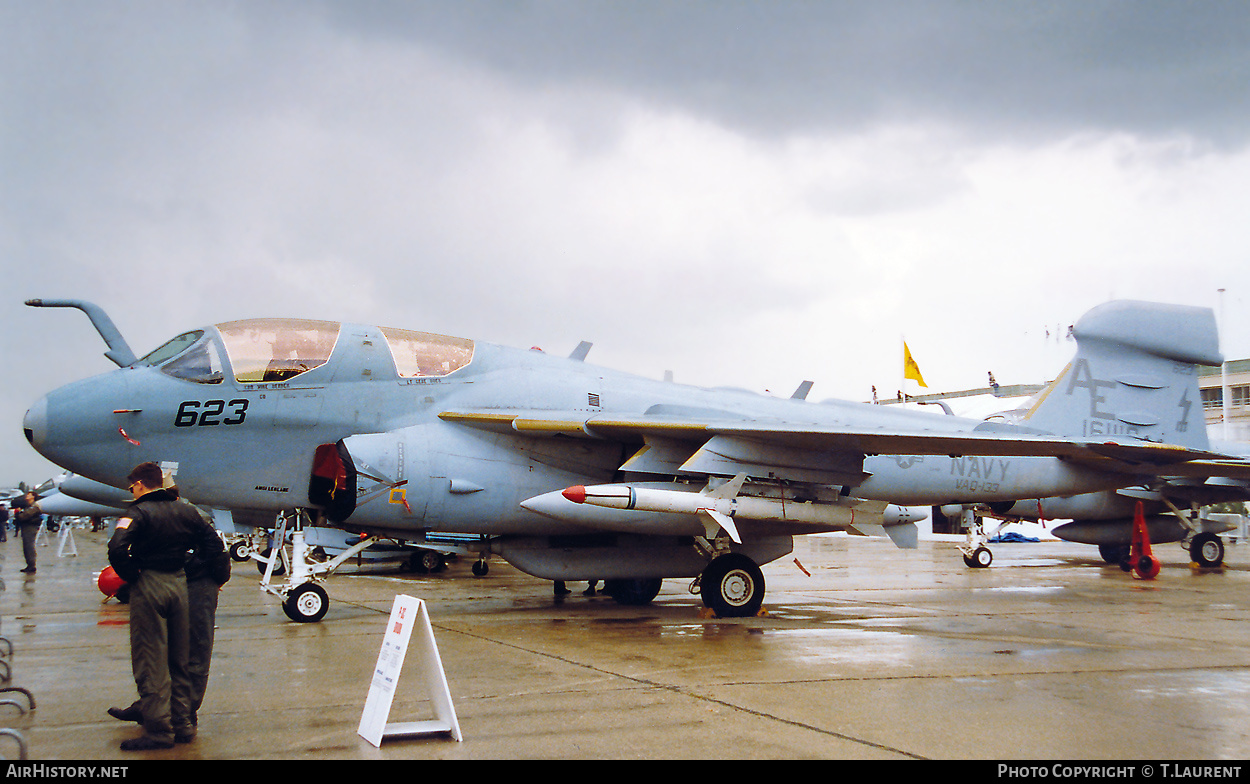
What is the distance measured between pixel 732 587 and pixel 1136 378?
9214mm

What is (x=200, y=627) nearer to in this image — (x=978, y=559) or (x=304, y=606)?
(x=304, y=606)

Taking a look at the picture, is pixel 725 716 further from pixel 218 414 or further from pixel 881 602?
pixel 881 602

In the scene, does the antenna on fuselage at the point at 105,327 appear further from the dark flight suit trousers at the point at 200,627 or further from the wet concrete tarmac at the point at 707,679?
the dark flight suit trousers at the point at 200,627

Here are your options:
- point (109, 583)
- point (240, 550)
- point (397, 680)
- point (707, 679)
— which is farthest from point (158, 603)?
point (240, 550)

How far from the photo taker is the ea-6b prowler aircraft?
948cm

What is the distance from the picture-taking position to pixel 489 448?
1054cm

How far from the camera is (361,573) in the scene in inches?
765

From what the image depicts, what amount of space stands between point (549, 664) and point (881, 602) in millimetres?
7077

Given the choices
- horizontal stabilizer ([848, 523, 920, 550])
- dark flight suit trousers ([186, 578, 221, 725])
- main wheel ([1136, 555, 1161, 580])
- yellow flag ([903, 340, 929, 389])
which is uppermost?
yellow flag ([903, 340, 929, 389])

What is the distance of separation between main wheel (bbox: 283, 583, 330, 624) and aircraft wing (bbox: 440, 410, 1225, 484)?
8.25ft

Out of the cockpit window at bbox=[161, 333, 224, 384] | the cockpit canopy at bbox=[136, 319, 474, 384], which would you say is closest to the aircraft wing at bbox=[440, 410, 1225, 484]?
the cockpit canopy at bbox=[136, 319, 474, 384]

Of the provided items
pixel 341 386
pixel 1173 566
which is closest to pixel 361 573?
pixel 341 386

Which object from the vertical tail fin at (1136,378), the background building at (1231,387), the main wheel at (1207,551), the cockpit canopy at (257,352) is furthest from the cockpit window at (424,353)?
the background building at (1231,387)

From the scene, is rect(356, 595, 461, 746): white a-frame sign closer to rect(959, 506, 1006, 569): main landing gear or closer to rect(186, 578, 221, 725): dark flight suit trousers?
rect(186, 578, 221, 725): dark flight suit trousers
